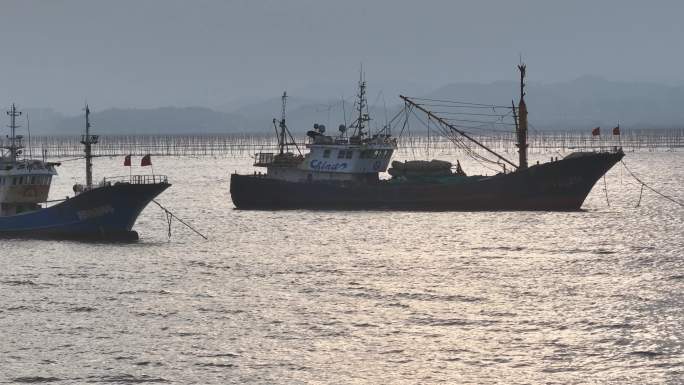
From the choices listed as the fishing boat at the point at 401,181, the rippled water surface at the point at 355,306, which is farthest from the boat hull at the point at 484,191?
the rippled water surface at the point at 355,306

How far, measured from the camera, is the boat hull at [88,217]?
64.1 metres

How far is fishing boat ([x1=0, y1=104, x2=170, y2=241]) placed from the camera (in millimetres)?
64125

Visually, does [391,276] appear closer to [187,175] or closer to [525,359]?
[525,359]

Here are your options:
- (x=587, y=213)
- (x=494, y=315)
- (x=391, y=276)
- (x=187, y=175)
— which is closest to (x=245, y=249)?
(x=391, y=276)

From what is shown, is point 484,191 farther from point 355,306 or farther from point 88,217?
point 355,306

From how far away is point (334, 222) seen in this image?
78375mm

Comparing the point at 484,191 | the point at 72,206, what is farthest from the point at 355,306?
the point at 484,191

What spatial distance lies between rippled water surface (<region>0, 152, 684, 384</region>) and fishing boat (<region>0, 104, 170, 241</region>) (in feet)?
4.35

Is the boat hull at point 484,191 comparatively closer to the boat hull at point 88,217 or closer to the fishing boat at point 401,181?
the fishing boat at point 401,181

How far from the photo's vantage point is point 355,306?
43.0 metres

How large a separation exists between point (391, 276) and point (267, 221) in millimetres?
30424

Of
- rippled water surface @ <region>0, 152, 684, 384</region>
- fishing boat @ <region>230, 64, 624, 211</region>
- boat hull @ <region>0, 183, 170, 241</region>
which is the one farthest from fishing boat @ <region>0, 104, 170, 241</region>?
fishing boat @ <region>230, 64, 624, 211</region>

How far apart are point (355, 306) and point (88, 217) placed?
26.9 metres

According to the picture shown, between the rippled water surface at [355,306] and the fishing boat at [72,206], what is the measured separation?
1327 mm
